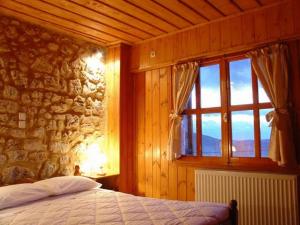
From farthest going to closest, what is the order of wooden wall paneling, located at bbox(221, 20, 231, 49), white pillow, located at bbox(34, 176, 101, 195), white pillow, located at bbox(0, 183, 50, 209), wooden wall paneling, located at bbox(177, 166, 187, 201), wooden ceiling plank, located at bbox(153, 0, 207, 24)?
wooden wall paneling, located at bbox(177, 166, 187, 201) < wooden wall paneling, located at bbox(221, 20, 231, 49) < wooden ceiling plank, located at bbox(153, 0, 207, 24) < white pillow, located at bbox(34, 176, 101, 195) < white pillow, located at bbox(0, 183, 50, 209)

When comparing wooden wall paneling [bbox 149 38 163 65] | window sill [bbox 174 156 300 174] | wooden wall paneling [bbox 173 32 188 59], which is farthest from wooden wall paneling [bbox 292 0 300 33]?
wooden wall paneling [bbox 149 38 163 65]

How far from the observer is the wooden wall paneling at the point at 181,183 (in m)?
3.61

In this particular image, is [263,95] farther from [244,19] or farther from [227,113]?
[244,19]

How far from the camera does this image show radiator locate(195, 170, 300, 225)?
2.75m

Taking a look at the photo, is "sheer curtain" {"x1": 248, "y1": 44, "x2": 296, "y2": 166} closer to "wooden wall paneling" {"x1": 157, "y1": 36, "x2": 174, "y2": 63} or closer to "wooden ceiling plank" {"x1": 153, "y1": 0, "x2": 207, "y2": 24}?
"wooden ceiling plank" {"x1": 153, "y1": 0, "x2": 207, "y2": 24}

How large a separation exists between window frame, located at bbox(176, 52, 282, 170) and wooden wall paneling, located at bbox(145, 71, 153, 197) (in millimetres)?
507

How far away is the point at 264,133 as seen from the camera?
10.2 ft

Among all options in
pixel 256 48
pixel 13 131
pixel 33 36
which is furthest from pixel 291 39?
pixel 13 131

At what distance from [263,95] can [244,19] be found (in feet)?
2.96

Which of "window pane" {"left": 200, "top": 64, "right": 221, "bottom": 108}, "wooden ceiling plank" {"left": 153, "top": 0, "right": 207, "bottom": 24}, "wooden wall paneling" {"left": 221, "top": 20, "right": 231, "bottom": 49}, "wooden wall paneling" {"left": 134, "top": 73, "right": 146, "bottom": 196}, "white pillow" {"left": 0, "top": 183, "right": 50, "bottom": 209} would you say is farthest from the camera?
"wooden wall paneling" {"left": 134, "top": 73, "right": 146, "bottom": 196}

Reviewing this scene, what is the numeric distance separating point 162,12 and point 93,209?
2203 millimetres

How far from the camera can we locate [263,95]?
3119 mm

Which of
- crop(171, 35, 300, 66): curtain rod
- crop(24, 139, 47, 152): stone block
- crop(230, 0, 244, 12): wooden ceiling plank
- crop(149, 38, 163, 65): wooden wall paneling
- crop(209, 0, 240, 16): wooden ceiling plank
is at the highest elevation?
crop(230, 0, 244, 12): wooden ceiling plank

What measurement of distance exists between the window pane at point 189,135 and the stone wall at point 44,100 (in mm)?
1278
